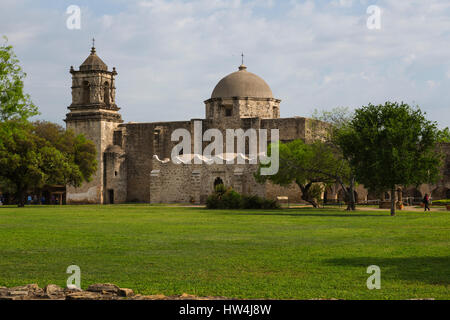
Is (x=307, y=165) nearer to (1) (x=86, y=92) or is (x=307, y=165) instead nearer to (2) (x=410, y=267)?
(1) (x=86, y=92)

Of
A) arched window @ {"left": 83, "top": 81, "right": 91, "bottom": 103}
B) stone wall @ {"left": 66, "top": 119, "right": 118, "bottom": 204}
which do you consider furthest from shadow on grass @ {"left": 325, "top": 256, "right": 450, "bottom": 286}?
arched window @ {"left": 83, "top": 81, "right": 91, "bottom": 103}

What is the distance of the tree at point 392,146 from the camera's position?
24.7 meters

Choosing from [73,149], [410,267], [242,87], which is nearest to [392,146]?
[410,267]

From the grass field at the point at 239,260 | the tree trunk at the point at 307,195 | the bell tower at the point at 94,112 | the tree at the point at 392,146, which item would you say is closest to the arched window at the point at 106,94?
the bell tower at the point at 94,112

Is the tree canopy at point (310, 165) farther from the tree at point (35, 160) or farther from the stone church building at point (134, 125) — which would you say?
the tree at point (35, 160)

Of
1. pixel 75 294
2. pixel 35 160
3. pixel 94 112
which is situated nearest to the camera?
pixel 75 294

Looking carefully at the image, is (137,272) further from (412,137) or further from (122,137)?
(122,137)

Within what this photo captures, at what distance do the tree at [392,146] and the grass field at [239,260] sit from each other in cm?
850

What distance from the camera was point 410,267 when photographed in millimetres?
9562

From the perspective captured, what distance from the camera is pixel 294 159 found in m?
34.7

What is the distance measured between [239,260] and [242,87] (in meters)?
41.2

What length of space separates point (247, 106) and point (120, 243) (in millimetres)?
37936
